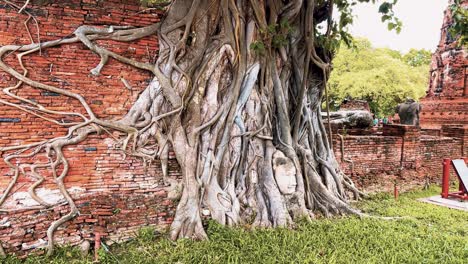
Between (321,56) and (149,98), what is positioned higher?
(321,56)

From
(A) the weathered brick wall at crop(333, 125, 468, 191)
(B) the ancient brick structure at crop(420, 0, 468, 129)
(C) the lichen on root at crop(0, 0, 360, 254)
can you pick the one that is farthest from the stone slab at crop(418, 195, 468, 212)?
(B) the ancient brick structure at crop(420, 0, 468, 129)

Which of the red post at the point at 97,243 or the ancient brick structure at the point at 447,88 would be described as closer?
the red post at the point at 97,243

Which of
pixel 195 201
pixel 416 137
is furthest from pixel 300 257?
pixel 416 137

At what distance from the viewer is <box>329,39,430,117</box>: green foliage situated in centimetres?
1916

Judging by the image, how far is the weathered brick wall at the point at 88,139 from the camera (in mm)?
3682

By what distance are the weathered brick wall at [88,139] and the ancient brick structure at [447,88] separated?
13.9 metres

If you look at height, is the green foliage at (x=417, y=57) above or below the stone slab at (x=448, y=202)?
above

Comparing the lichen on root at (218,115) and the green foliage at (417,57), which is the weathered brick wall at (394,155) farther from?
the green foliage at (417,57)

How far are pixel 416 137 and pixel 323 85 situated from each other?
11.0 feet

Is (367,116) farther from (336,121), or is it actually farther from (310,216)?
(310,216)

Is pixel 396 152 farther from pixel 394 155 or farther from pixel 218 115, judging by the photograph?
pixel 218 115

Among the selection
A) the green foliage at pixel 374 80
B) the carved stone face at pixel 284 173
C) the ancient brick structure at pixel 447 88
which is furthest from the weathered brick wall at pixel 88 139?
the green foliage at pixel 374 80

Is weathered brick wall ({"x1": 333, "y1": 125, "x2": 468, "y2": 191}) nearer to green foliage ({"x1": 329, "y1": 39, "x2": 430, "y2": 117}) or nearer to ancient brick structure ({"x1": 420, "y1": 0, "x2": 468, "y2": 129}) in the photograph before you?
ancient brick structure ({"x1": 420, "y1": 0, "x2": 468, "y2": 129})

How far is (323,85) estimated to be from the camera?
Answer: 6.04 m
